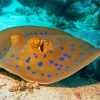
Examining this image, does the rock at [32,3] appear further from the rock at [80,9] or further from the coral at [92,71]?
the coral at [92,71]

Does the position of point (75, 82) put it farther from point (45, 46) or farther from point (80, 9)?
point (80, 9)

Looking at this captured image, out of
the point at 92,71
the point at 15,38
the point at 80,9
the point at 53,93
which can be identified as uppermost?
the point at 80,9

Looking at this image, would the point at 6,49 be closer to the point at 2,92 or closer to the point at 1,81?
the point at 1,81

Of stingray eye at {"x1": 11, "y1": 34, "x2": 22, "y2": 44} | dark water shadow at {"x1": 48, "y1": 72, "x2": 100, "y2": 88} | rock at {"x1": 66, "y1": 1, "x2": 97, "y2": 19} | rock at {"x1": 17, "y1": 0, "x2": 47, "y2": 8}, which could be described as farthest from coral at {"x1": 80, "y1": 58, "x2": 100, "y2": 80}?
rock at {"x1": 17, "y1": 0, "x2": 47, "y2": 8}

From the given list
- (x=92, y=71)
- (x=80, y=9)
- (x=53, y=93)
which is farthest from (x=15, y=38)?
(x=80, y=9)

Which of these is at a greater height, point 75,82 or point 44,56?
A: point 44,56

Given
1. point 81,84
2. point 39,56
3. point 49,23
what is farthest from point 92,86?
point 49,23
